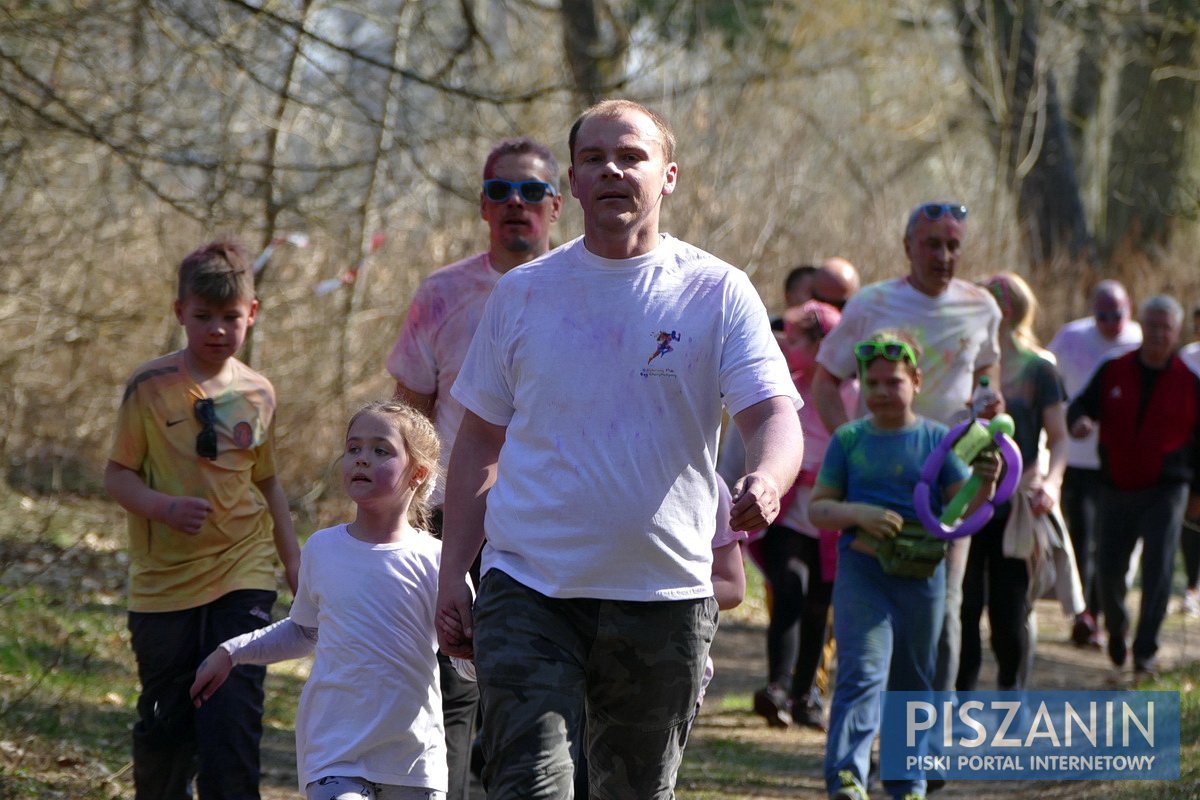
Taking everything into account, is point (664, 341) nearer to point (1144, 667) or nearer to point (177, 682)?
point (177, 682)

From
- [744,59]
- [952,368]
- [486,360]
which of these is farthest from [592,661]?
[744,59]

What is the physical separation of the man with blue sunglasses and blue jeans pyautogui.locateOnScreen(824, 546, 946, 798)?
2.72ft

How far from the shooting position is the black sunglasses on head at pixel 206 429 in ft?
18.3

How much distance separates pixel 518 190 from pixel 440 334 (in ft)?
1.85

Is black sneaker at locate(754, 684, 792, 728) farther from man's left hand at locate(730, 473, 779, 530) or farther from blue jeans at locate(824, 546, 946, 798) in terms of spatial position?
man's left hand at locate(730, 473, 779, 530)

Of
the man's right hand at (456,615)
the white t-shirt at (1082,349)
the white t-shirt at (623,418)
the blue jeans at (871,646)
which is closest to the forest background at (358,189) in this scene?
the blue jeans at (871,646)

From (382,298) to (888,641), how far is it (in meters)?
8.73


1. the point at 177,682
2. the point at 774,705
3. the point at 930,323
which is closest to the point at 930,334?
the point at 930,323

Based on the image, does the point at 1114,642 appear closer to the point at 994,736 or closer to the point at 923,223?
the point at 994,736

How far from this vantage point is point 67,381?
13406 mm

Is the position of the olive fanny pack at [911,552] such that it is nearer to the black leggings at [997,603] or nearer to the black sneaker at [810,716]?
the black leggings at [997,603]

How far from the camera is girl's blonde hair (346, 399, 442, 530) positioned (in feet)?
15.5

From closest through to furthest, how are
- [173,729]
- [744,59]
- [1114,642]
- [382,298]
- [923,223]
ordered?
[173,729]
[923,223]
[1114,642]
[382,298]
[744,59]

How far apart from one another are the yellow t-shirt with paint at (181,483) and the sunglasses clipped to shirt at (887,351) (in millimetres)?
2525
